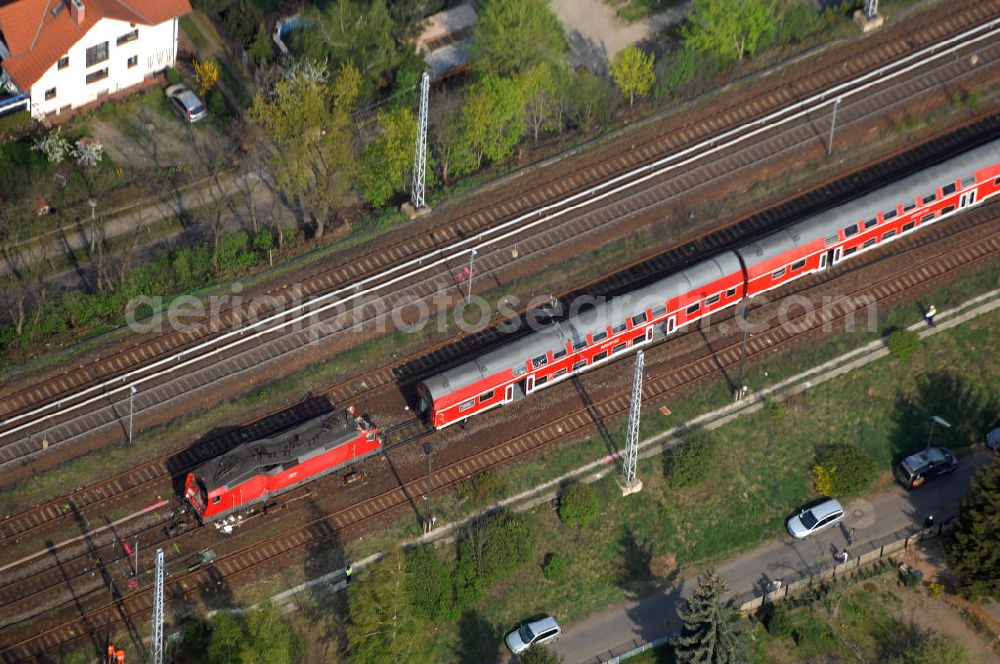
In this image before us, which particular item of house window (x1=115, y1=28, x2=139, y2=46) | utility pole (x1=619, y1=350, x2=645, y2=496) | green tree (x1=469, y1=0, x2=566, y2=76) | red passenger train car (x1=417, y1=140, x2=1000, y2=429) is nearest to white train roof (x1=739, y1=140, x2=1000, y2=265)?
red passenger train car (x1=417, y1=140, x2=1000, y2=429)

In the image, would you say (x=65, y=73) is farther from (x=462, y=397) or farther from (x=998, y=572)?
(x=998, y=572)

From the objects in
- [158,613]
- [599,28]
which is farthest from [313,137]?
[158,613]

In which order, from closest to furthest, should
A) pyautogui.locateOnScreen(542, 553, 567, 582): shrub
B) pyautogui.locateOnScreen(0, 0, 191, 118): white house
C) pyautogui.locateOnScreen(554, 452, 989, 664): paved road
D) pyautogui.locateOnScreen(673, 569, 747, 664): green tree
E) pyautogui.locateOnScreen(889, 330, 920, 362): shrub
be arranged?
pyautogui.locateOnScreen(673, 569, 747, 664): green tree → pyautogui.locateOnScreen(554, 452, 989, 664): paved road → pyautogui.locateOnScreen(542, 553, 567, 582): shrub → pyautogui.locateOnScreen(889, 330, 920, 362): shrub → pyautogui.locateOnScreen(0, 0, 191, 118): white house

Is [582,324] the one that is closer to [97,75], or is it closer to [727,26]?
[727,26]

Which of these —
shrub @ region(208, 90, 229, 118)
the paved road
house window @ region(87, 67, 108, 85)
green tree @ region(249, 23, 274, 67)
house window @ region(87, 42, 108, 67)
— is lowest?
the paved road

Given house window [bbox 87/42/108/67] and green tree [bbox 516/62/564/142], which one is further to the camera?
house window [bbox 87/42/108/67]

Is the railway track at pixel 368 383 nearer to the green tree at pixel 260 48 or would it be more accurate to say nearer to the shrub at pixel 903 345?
the shrub at pixel 903 345

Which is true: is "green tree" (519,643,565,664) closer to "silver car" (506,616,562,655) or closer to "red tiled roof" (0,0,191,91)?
"silver car" (506,616,562,655)
